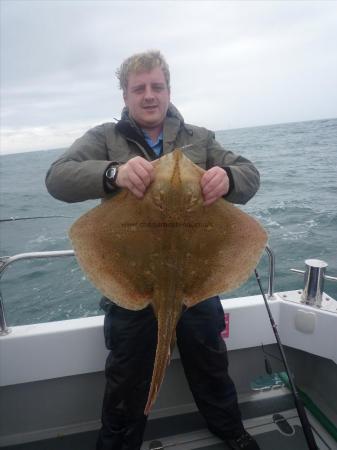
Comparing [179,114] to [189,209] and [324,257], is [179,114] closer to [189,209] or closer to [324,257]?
[189,209]

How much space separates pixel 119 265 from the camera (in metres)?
2.13

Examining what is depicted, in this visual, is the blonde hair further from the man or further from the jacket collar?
the jacket collar

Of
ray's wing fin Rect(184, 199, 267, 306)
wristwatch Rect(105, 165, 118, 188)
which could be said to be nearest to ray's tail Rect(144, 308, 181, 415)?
ray's wing fin Rect(184, 199, 267, 306)

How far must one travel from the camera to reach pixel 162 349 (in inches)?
78.1

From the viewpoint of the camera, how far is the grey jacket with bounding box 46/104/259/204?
7.92 feet

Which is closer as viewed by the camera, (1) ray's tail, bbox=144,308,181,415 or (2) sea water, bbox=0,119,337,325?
(1) ray's tail, bbox=144,308,181,415

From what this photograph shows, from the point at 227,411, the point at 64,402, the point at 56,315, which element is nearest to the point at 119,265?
the point at 227,411

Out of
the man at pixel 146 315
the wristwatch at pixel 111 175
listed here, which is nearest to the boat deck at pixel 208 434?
the man at pixel 146 315

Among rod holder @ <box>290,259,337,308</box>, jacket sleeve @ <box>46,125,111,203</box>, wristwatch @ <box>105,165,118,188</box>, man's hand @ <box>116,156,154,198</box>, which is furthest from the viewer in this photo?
rod holder @ <box>290,259,337,308</box>

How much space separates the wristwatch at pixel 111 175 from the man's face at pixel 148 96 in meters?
0.76

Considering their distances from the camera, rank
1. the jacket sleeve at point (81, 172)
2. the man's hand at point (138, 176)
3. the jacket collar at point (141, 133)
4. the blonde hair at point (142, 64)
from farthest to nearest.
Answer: the jacket collar at point (141, 133) → the blonde hair at point (142, 64) → the jacket sleeve at point (81, 172) → the man's hand at point (138, 176)

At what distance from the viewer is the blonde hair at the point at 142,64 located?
2.70m

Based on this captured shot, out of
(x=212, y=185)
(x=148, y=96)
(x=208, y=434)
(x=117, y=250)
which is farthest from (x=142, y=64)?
(x=208, y=434)

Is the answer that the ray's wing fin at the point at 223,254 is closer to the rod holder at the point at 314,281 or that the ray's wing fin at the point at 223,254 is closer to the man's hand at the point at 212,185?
the man's hand at the point at 212,185
